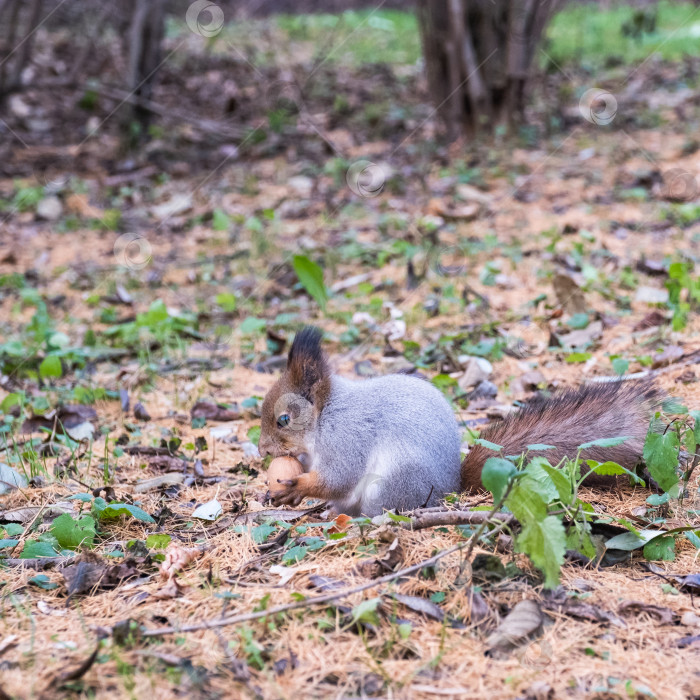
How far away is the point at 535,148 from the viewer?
21.1ft

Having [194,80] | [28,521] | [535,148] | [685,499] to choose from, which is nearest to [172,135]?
[194,80]

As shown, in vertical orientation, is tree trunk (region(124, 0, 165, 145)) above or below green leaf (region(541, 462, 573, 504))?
above

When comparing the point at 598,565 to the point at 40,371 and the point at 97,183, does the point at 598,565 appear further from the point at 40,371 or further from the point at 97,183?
the point at 97,183

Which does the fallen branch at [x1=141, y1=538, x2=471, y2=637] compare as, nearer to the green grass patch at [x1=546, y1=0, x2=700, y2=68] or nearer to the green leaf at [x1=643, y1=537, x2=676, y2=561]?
the green leaf at [x1=643, y1=537, x2=676, y2=561]

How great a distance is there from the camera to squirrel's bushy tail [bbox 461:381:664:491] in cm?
211

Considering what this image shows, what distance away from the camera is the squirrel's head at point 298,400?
93.0 inches

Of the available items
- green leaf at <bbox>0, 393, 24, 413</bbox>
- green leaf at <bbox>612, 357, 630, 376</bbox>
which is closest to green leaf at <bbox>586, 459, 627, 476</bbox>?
green leaf at <bbox>612, 357, 630, 376</bbox>

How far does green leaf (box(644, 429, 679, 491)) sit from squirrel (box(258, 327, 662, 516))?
0.13 metres

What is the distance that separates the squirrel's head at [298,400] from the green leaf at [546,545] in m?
0.89

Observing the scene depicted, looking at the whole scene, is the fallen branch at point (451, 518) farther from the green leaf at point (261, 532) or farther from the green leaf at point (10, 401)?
the green leaf at point (10, 401)

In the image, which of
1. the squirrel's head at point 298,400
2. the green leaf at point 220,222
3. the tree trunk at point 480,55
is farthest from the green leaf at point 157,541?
the tree trunk at point 480,55

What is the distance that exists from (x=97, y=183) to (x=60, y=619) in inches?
226

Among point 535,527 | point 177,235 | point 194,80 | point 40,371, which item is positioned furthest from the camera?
point 194,80

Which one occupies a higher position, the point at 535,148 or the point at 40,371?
the point at 535,148
